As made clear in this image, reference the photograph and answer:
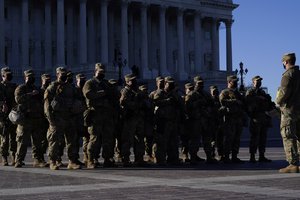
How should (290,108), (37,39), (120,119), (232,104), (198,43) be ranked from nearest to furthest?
(290,108)
(120,119)
(232,104)
(37,39)
(198,43)

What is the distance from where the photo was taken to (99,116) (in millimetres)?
14664

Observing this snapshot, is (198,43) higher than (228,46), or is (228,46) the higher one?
(228,46)

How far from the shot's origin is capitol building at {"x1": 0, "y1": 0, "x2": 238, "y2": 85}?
2594 inches

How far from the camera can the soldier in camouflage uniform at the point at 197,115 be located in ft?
53.9

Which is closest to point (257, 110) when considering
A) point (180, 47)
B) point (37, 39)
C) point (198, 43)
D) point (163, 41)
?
point (37, 39)

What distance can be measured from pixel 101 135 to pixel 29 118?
1.95 meters

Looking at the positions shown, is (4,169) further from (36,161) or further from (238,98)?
(238,98)

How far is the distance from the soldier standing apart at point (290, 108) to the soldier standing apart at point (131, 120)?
13.7 ft

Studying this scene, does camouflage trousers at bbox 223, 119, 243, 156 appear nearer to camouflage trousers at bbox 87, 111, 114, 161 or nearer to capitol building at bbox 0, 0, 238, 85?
camouflage trousers at bbox 87, 111, 114, 161

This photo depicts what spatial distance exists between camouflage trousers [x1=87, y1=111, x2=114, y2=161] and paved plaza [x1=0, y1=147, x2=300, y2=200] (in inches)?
37.4

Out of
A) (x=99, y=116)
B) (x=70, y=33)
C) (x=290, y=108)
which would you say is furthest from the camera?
(x=70, y=33)

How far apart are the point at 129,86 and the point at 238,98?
332 cm

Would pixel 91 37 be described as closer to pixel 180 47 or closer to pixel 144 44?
pixel 144 44

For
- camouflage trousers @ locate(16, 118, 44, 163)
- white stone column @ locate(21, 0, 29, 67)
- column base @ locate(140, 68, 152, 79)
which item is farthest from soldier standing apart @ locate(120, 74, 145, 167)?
column base @ locate(140, 68, 152, 79)
